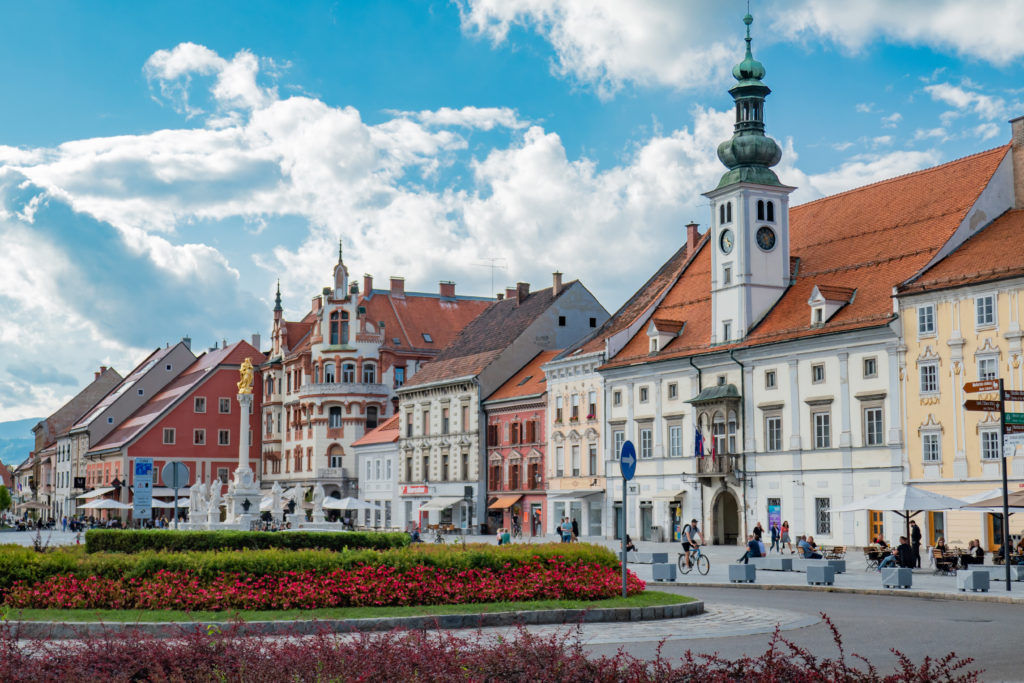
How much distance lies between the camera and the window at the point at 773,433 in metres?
57.1

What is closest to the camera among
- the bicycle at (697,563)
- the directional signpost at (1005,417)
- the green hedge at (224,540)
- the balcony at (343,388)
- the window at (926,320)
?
the green hedge at (224,540)

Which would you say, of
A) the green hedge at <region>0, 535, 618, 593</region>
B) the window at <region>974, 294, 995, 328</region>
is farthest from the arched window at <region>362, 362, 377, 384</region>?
the green hedge at <region>0, 535, 618, 593</region>

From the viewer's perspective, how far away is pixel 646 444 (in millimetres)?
65438

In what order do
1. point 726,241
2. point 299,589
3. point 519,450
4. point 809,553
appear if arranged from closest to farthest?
1. point 299,589
2. point 809,553
3. point 726,241
4. point 519,450

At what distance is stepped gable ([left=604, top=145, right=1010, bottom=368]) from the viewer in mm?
52906

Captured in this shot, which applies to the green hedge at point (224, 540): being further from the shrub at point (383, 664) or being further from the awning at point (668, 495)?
the awning at point (668, 495)

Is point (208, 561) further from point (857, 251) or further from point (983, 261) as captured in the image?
point (857, 251)

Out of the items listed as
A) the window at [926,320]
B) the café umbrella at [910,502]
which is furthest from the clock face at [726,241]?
the café umbrella at [910,502]

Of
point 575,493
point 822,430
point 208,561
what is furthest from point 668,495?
point 208,561

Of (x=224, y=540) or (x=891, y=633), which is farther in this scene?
(x=224, y=540)

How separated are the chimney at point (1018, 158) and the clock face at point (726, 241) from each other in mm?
13580

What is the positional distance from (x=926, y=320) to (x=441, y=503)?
140ft

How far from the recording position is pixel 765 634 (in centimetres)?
1966

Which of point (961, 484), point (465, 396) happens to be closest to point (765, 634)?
point (961, 484)
